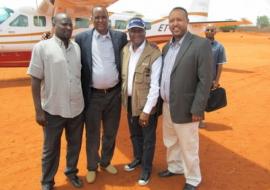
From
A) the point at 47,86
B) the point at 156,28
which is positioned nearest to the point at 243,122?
the point at 47,86

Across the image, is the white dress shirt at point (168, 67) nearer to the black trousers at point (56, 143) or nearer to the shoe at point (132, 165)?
the black trousers at point (56, 143)

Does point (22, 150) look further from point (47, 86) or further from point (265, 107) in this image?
point (265, 107)

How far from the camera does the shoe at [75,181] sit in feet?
13.0

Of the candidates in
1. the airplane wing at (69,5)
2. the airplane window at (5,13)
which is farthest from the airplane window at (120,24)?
the airplane window at (5,13)

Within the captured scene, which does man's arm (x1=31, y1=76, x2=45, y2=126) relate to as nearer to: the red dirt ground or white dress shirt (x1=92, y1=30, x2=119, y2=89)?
white dress shirt (x1=92, y1=30, x2=119, y2=89)

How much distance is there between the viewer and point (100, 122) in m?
4.08

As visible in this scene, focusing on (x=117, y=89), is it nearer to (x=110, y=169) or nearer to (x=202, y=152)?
(x=110, y=169)

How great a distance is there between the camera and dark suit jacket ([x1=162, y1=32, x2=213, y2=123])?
3402 millimetres

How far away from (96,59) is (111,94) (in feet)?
1.61

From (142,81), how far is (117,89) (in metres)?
0.44

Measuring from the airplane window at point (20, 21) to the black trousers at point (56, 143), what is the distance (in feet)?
25.8

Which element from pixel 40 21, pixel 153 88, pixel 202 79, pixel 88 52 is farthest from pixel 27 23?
pixel 202 79

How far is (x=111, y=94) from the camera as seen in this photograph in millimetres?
4008

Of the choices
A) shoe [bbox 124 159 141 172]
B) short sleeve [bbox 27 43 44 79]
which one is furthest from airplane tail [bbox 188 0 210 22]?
short sleeve [bbox 27 43 44 79]
